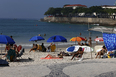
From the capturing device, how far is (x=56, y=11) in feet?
428

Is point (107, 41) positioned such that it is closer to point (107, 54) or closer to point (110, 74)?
point (107, 54)

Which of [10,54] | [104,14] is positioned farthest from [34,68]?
[104,14]

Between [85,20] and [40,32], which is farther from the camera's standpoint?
[85,20]

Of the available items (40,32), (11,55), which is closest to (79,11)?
(40,32)

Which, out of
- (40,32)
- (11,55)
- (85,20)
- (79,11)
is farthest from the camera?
(79,11)

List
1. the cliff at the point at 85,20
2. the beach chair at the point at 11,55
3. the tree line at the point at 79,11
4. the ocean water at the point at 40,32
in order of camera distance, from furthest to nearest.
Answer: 1. the tree line at the point at 79,11
2. the cliff at the point at 85,20
3. the ocean water at the point at 40,32
4. the beach chair at the point at 11,55

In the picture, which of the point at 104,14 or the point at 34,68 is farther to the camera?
the point at 104,14

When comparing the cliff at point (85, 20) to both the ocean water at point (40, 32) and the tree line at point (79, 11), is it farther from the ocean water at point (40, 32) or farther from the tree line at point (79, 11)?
the ocean water at point (40, 32)

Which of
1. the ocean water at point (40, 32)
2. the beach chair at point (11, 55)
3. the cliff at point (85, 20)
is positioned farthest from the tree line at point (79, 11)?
the beach chair at point (11, 55)

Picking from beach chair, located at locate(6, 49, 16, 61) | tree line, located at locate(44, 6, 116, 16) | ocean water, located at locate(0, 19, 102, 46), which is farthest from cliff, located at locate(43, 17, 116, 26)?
beach chair, located at locate(6, 49, 16, 61)

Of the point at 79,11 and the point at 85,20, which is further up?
the point at 79,11

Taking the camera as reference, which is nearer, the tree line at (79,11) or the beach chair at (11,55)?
the beach chair at (11,55)

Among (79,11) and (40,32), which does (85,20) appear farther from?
(40,32)

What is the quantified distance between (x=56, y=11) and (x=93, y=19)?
46.3 m
